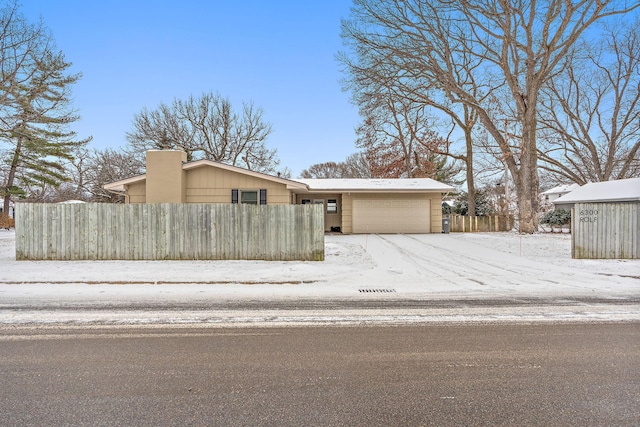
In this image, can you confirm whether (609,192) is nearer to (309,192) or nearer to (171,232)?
(309,192)

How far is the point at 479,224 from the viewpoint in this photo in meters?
24.9

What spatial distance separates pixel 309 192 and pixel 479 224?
1159 centimetres

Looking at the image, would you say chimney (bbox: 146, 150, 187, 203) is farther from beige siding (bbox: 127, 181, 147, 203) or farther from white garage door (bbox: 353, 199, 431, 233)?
white garage door (bbox: 353, 199, 431, 233)

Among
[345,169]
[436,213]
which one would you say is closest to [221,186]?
[436,213]

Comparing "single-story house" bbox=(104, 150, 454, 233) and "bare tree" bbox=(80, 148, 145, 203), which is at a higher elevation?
"bare tree" bbox=(80, 148, 145, 203)

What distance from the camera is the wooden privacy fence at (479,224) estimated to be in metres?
24.7

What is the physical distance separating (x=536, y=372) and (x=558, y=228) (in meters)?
25.6

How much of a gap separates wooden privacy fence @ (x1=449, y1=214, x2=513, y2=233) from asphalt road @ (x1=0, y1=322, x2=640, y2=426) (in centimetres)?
2070

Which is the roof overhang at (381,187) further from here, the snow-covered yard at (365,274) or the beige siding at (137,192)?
the snow-covered yard at (365,274)

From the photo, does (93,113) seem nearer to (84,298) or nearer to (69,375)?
(84,298)

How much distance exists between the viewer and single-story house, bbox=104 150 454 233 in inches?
618

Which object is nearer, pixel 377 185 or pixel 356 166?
pixel 377 185

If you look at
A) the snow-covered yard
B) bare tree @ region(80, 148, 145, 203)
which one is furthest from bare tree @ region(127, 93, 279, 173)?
the snow-covered yard

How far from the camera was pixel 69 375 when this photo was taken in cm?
332
